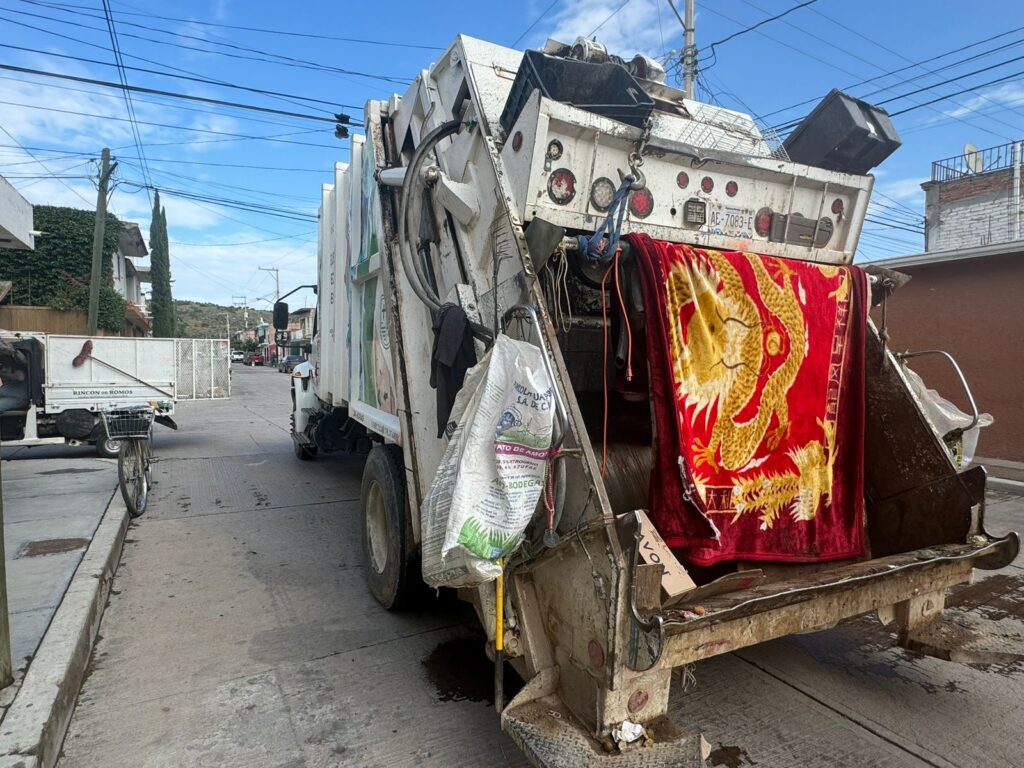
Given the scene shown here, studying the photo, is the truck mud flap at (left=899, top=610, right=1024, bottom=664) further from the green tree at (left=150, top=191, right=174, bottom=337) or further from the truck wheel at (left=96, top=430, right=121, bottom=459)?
the green tree at (left=150, top=191, right=174, bottom=337)

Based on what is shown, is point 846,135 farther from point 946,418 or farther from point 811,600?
point 811,600

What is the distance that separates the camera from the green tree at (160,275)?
114 feet

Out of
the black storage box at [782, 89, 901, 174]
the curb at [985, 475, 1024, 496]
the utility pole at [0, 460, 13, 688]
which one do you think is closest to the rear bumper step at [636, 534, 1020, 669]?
the black storage box at [782, 89, 901, 174]

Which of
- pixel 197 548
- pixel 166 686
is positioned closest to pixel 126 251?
pixel 197 548

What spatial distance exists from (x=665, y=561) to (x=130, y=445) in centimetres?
530

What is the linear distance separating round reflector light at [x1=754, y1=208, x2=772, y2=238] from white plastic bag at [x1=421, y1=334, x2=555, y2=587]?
5.70ft

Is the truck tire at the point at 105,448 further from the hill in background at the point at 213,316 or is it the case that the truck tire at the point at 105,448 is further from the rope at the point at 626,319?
the hill in background at the point at 213,316

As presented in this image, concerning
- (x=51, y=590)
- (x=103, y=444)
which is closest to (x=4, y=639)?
(x=51, y=590)

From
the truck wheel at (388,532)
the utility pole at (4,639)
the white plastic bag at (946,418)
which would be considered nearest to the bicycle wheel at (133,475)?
the truck wheel at (388,532)

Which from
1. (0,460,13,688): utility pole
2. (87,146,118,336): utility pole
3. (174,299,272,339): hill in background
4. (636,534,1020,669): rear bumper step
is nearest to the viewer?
(636,534,1020,669): rear bumper step

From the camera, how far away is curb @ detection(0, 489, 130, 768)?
91.0 inches

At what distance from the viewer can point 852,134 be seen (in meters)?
3.38

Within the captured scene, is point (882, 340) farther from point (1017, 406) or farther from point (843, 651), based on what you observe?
point (1017, 406)

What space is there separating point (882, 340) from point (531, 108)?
2104 millimetres
